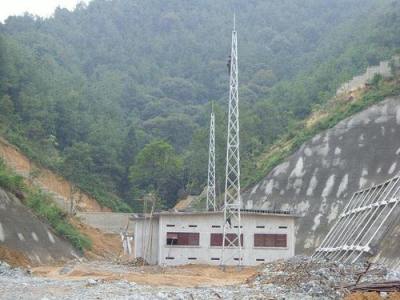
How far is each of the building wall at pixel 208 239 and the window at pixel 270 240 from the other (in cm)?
20

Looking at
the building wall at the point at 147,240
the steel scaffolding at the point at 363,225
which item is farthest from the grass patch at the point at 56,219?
the steel scaffolding at the point at 363,225

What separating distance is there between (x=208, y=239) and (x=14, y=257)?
14083mm

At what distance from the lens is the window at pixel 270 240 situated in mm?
43656

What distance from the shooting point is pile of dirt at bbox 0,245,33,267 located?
104 feet

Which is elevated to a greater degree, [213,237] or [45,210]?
[45,210]

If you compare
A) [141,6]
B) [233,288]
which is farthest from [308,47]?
[233,288]

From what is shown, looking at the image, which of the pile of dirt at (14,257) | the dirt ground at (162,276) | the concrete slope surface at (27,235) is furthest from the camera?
the concrete slope surface at (27,235)

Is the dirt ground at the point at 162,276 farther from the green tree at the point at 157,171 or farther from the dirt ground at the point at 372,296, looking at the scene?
the green tree at the point at 157,171

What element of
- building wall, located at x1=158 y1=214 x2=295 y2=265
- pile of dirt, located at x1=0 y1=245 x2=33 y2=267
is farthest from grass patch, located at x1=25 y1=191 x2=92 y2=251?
pile of dirt, located at x1=0 y1=245 x2=33 y2=267

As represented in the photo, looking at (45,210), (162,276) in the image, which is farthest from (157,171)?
(162,276)

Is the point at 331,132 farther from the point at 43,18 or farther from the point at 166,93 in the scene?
the point at 43,18

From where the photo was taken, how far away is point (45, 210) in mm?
47062

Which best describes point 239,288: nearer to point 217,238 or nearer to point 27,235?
point 27,235

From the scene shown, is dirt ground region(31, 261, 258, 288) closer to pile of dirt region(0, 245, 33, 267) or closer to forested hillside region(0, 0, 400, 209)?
pile of dirt region(0, 245, 33, 267)
